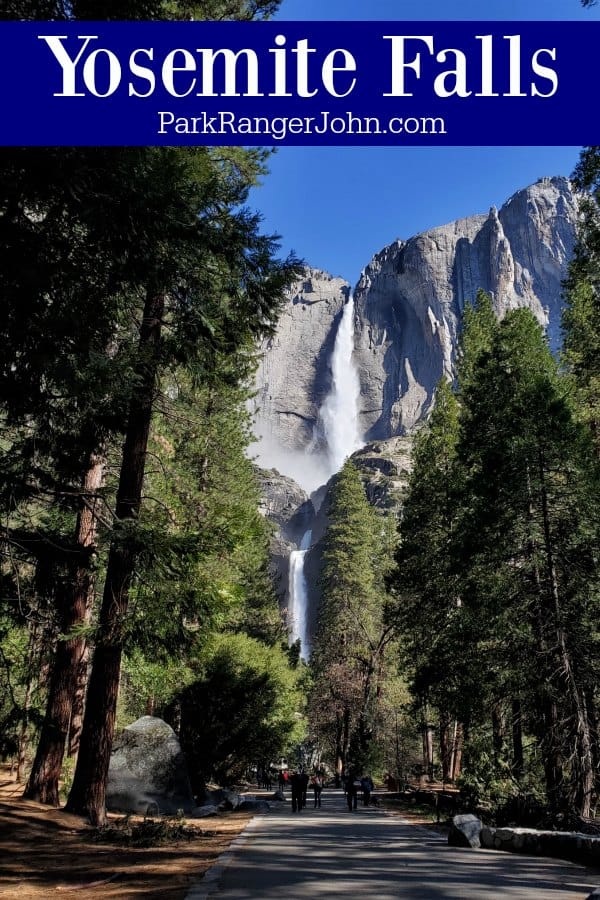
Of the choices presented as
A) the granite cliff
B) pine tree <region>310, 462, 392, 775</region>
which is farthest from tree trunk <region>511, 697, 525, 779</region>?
the granite cliff

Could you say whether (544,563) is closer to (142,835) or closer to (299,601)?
(142,835)

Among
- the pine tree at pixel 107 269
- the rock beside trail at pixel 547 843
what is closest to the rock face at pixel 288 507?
the pine tree at pixel 107 269

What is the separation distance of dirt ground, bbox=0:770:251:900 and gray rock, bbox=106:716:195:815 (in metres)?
3.59

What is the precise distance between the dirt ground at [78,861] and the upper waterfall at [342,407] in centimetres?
14731

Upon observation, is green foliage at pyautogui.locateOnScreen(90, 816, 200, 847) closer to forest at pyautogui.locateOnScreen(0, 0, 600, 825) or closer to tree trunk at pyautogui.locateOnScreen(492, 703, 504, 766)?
forest at pyautogui.locateOnScreen(0, 0, 600, 825)

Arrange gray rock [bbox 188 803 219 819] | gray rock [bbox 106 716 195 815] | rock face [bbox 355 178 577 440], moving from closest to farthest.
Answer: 1. gray rock [bbox 106 716 195 815]
2. gray rock [bbox 188 803 219 819]
3. rock face [bbox 355 178 577 440]

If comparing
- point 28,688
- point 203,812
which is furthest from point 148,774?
point 28,688

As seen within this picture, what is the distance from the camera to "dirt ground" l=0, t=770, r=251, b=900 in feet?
18.1

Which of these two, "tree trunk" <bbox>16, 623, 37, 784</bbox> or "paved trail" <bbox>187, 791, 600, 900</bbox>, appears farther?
"tree trunk" <bbox>16, 623, 37, 784</bbox>

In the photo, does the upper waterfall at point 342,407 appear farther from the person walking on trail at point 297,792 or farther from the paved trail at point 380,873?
the paved trail at point 380,873

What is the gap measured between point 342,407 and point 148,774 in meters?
152

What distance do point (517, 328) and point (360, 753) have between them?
2104cm

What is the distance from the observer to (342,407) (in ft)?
539

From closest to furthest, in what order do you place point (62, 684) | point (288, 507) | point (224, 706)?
point (62, 684) → point (224, 706) → point (288, 507)
